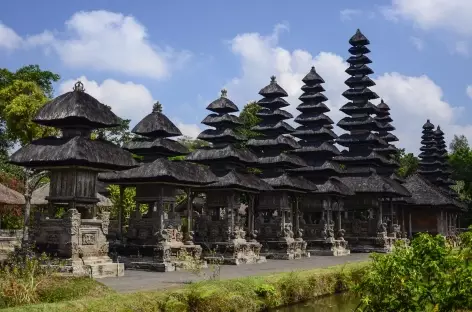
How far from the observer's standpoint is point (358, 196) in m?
46.7

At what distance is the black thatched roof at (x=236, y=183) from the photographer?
3269 cm

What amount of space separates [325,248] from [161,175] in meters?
18.5

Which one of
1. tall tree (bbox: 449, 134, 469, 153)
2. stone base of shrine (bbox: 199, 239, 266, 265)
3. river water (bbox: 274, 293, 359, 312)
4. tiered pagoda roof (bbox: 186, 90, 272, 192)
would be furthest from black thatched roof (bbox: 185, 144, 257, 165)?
tall tree (bbox: 449, 134, 469, 153)

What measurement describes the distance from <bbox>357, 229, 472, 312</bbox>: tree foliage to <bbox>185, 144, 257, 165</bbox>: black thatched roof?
2274 cm

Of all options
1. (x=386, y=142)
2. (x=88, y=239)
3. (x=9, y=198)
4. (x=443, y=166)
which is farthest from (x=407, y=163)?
(x=88, y=239)

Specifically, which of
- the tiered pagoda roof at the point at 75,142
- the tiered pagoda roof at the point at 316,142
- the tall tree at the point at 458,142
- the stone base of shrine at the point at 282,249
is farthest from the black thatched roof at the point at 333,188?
the tall tree at the point at 458,142

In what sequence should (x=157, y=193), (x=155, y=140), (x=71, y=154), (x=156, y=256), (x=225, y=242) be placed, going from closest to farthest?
(x=71, y=154), (x=156, y=256), (x=157, y=193), (x=155, y=140), (x=225, y=242)

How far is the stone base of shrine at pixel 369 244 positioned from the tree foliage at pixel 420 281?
33266 millimetres

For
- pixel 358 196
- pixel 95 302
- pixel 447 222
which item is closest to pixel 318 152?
pixel 358 196

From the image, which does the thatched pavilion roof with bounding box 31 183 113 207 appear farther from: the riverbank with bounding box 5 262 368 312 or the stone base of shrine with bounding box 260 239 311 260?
the riverbank with bounding box 5 262 368 312

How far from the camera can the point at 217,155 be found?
113 feet

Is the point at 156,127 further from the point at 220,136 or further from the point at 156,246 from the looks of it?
the point at 220,136

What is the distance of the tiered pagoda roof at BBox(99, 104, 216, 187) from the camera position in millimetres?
27500

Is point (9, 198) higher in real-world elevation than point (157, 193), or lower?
higher
